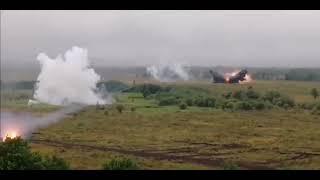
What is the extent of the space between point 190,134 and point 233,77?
801mm

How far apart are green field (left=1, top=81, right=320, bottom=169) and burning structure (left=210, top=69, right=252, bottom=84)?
0.24ft

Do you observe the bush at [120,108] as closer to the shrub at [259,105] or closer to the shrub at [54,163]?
the shrub at [54,163]

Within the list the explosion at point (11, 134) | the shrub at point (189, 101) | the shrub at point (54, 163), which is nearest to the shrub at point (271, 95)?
the shrub at point (189, 101)

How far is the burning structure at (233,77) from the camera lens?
5113 mm


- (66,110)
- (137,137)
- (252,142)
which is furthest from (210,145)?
(66,110)

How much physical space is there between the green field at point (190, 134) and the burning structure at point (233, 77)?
72mm


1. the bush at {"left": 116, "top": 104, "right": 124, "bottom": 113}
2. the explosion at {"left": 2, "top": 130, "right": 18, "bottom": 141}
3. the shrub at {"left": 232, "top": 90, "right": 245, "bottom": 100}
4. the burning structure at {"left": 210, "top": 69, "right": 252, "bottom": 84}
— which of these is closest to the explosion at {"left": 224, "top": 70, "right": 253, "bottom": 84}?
the burning structure at {"left": 210, "top": 69, "right": 252, "bottom": 84}

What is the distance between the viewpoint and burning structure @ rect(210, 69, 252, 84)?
16.8ft

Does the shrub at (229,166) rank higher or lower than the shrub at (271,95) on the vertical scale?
lower

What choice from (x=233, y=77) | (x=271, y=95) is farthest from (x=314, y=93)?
(x=233, y=77)

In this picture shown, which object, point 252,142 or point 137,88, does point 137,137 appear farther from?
point 252,142

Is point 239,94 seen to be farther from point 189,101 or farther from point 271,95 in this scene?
point 189,101

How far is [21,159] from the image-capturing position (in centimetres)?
465

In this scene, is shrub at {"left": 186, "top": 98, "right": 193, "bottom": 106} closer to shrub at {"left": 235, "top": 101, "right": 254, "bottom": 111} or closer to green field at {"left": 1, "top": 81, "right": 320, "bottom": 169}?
green field at {"left": 1, "top": 81, "right": 320, "bottom": 169}
